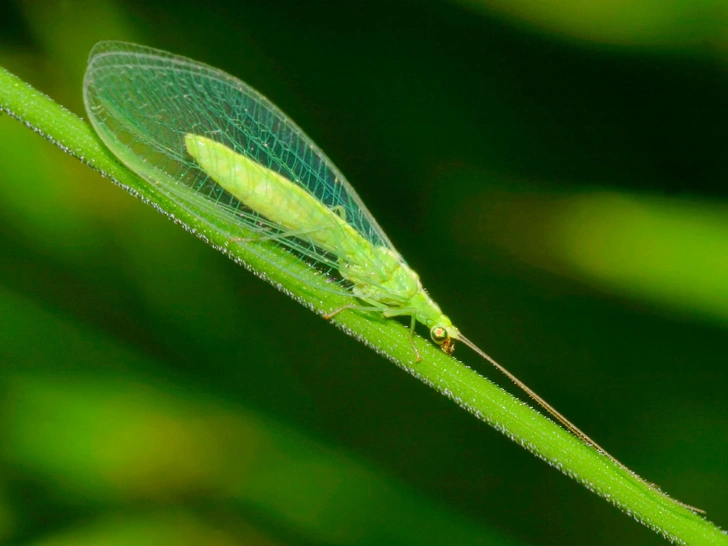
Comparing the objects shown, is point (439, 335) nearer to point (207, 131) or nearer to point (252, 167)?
point (252, 167)

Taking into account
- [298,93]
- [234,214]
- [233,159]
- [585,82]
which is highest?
[585,82]

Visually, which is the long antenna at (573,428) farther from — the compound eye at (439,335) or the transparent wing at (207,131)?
the transparent wing at (207,131)

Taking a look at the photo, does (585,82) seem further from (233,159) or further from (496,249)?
(233,159)

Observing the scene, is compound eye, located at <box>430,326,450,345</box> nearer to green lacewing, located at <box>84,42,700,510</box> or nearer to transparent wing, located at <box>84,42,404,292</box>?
green lacewing, located at <box>84,42,700,510</box>

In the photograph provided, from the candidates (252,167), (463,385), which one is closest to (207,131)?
(252,167)

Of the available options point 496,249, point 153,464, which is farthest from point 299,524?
point 496,249

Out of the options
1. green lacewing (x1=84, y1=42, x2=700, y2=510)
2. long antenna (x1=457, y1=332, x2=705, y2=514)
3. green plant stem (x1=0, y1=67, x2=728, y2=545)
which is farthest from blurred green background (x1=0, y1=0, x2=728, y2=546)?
green plant stem (x1=0, y1=67, x2=728, y2=545)

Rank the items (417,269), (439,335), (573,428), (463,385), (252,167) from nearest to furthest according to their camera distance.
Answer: (463,385) < (573,428) < (439,335) < (252,167) < (417,269)
